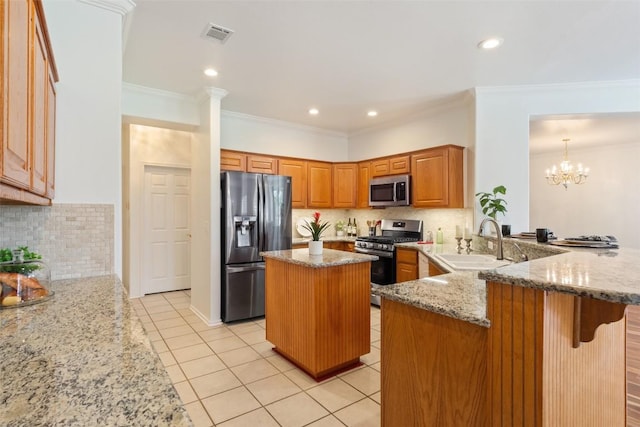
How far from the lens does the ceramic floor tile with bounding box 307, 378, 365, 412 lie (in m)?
2.11

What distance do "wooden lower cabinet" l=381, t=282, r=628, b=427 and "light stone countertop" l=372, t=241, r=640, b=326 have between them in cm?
5

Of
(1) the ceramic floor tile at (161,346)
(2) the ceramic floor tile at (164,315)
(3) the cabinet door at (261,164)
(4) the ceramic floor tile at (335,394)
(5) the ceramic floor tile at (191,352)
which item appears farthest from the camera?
(3) the cabinet door at (261,164)

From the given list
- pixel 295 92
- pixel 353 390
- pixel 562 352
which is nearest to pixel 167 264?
pixel 295 92

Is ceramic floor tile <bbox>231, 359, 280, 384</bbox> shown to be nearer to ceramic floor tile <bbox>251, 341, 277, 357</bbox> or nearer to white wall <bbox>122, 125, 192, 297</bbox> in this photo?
ceramic floor tile <bbox>251, 341, 277, 357</bbox>

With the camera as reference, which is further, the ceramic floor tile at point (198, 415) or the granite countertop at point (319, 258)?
the granite countertop at point (319, 258)

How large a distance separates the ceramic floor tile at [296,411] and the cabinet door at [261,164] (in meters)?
3.00

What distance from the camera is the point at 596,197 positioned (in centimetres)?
625

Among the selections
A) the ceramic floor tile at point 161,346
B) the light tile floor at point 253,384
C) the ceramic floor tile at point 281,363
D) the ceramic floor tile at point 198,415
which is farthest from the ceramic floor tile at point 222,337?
the ceramic floor tile at point 198,415

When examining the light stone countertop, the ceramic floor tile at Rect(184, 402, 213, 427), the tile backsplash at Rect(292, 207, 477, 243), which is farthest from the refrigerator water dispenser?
the light stone countertop

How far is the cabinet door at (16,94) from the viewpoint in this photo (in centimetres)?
84

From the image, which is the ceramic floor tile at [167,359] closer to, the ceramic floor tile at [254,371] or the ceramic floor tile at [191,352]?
the ceramic floor tile at [191,352]

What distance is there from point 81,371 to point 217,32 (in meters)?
2.46

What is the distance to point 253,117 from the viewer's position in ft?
14.9

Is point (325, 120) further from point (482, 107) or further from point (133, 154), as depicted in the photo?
point (133, 154)
